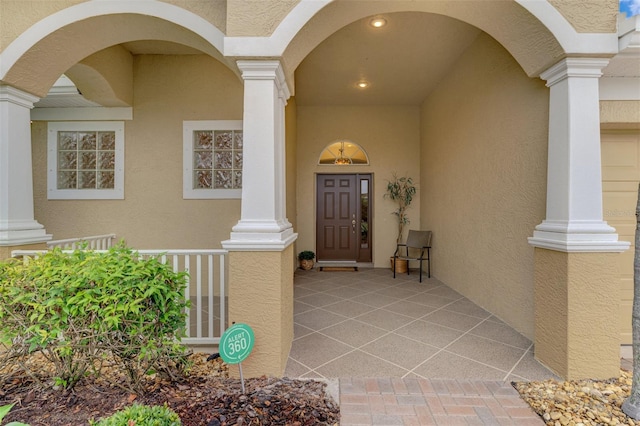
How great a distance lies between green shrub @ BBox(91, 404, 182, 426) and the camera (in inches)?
52.3

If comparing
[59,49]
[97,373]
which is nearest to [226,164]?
[59,49]

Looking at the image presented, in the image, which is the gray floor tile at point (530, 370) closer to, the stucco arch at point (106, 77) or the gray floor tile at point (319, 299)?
the gray floor tile at point (319, 299)

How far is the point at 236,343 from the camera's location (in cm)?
197

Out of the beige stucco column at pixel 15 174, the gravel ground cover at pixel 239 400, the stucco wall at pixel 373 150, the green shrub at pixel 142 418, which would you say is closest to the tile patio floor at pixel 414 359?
Result: the gravel ground cover at pixel 239 400

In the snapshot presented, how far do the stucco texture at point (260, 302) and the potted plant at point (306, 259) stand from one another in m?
3.80

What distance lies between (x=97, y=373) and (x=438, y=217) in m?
4.81

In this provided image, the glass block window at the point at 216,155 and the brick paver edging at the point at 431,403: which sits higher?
the glass block window at the point at 216,155

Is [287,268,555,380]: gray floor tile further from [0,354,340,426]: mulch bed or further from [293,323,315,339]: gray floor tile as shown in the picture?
[0,354,340,426]: mulch bed

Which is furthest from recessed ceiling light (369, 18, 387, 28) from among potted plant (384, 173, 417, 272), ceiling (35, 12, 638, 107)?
potted plant (384, 173, 417, 272)

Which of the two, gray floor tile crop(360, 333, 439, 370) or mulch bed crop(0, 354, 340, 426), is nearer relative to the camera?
mulch bed crop(0, 354, 340, 426)

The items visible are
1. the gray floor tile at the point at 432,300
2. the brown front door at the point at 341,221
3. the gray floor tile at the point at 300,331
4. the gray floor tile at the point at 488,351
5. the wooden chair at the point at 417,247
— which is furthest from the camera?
the brown front door at the point at 341,221

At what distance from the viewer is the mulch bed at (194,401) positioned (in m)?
1.71

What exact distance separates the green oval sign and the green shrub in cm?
Answer: 48

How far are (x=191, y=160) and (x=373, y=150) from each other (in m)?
3.55
